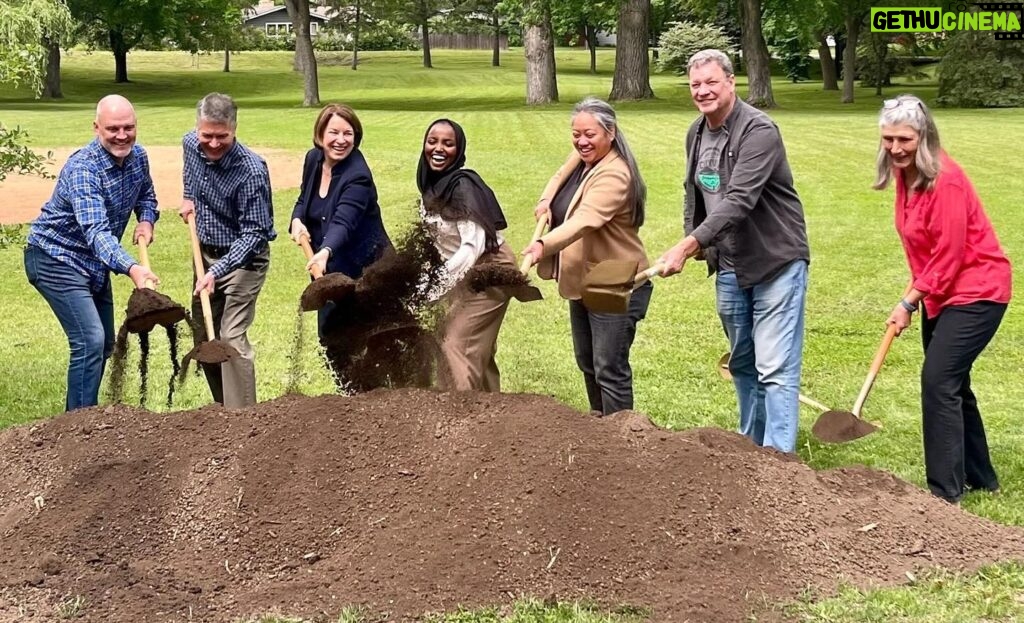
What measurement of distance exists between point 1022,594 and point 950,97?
33.9m

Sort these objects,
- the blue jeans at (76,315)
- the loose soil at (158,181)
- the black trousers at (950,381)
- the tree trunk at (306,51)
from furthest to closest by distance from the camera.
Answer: the tree trunk at (306,51) → the loose soil at (158,181) → the blue jeans at (76,315) → the black trousers at (950,381)

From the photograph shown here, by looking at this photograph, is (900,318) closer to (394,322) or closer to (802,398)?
(802,398)

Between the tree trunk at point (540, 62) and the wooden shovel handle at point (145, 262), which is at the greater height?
the tree trunk at point (540, 62)

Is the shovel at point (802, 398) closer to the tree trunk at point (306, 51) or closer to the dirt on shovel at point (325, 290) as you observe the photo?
the dirt on shovel at point (325, 290)

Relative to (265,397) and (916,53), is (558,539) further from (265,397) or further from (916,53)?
(916,53)

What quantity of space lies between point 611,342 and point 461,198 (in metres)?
0.96

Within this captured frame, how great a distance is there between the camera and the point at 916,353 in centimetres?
843

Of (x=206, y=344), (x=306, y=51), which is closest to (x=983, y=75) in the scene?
(x=306, y=51)

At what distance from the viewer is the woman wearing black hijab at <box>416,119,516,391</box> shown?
529 centimetres

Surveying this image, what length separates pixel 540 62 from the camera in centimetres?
3444

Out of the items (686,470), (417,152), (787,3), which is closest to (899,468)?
(686,470)

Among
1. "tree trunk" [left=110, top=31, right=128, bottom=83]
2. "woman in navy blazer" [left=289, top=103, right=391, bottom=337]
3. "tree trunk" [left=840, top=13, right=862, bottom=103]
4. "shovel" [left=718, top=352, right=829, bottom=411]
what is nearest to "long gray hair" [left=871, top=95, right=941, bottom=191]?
"shovel" [left=718, top=352, right=829, bottom=411]

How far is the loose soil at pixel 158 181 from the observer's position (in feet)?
51.8

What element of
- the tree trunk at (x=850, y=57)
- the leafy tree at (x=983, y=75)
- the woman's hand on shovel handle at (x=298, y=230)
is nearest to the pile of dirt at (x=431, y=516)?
the woman's hand on shovel handle at (x=298, y=230)
